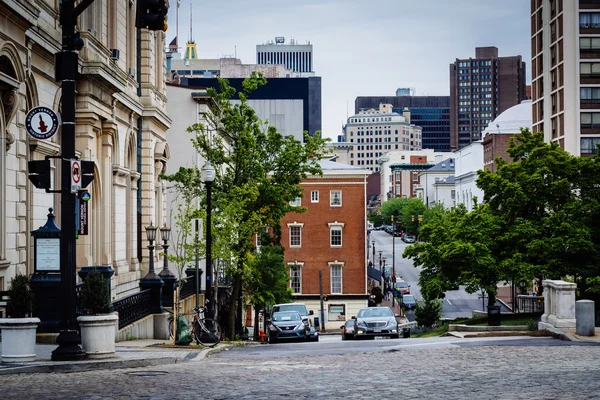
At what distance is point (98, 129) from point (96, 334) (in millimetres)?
14828

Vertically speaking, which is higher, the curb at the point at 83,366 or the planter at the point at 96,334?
the planter at the point at 96,334

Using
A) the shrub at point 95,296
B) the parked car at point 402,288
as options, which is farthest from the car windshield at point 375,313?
the parked car at point 402,288

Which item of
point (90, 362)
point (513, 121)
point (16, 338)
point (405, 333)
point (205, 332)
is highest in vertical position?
point (513, 121)

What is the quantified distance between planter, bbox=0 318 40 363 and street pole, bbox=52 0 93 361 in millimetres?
547

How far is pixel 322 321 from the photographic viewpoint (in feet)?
247

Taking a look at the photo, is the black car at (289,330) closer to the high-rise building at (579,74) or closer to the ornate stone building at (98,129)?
the ornate stone building at (98,129)

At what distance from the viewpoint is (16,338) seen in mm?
16172

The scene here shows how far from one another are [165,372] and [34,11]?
11091 millimetres

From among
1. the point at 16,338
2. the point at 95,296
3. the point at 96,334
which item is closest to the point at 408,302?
the point at 95,296

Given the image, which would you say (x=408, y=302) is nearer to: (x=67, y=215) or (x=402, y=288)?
(x=402, y=288)

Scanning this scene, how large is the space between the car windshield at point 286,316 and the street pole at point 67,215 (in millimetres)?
20969

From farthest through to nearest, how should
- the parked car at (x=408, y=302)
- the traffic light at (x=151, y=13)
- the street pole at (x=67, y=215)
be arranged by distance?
the parked car at (x=408, y=302), the street pole at (x=67, y=215), the traffic light at (x=151, y=13)

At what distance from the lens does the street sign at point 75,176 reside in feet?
54.0

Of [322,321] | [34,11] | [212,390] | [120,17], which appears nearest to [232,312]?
[120,17]
